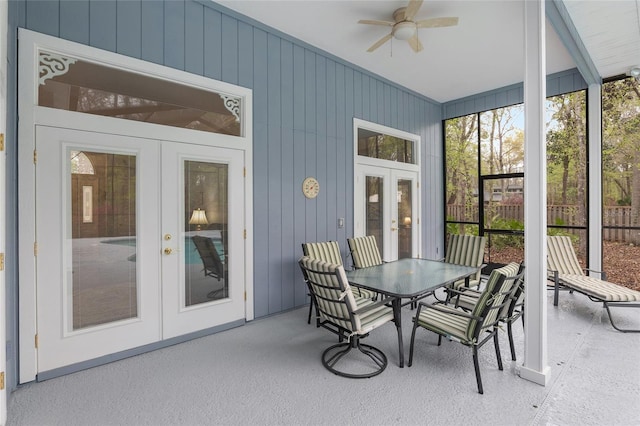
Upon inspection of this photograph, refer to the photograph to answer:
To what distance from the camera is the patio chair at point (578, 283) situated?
336cm

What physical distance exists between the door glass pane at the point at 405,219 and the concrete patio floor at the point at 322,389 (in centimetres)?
267

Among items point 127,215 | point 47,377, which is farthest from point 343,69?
point 47,377

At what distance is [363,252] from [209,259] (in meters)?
1.98

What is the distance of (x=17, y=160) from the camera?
7.36ft

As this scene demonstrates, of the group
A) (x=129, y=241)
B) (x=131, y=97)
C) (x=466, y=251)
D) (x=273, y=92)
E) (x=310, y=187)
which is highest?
(x=273, y=92)

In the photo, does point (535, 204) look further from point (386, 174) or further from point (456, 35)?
point (386, 174)

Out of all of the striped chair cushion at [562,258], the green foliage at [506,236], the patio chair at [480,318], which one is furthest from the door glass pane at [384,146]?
the patio chair at [480,318]

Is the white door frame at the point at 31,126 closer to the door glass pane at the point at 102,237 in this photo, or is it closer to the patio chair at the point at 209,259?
the door glass pane at the point at 102,237

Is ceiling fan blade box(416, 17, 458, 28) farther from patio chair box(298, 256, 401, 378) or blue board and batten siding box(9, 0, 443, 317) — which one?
patio chair box(298, 256, 401, 378)

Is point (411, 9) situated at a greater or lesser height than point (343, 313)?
greater

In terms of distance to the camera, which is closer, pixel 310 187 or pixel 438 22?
pixel 438 22

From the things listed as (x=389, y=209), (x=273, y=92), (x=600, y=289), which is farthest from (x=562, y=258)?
(x=273, y=92)

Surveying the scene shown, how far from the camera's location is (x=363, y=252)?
4121 millimetres

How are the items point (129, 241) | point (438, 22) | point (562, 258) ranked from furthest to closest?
point (562, 258), point (438, 22), point (129, 241)
